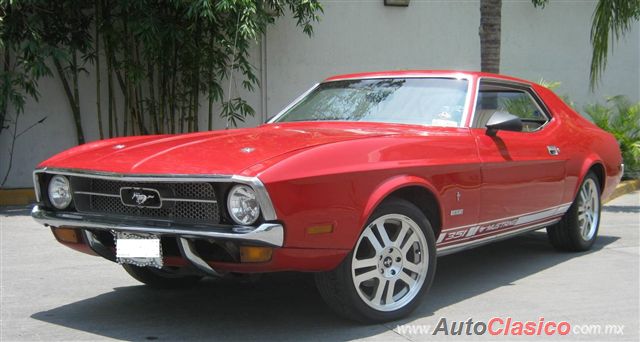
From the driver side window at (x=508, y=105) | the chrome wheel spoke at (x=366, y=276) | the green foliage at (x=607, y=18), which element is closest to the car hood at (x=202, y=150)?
the chrome wheel spoke at (x=366, y=276)

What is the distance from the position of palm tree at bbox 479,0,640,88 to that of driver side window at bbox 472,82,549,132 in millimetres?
3329

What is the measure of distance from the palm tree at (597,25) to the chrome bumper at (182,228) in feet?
21.7

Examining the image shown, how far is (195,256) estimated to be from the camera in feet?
12.6

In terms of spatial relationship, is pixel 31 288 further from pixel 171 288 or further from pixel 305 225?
pixel 305 225

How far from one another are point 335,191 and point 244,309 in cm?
119

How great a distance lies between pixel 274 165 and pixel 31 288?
252 centimetres

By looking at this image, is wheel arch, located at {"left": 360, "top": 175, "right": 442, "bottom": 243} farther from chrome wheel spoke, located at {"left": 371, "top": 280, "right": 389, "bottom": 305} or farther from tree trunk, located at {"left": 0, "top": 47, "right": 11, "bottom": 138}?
tree trunk, located at {"left": 0, "top": 47, "right": 11, "bottom": 138}

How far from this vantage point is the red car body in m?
3.81

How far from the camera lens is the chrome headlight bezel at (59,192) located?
438cm

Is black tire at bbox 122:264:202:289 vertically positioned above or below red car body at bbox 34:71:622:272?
below

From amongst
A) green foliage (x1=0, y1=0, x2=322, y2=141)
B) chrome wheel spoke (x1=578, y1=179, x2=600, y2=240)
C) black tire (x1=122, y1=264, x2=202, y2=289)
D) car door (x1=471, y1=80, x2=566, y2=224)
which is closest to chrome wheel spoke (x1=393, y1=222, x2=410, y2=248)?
car door (x1=471, y1=80, x2=566, y2=224)

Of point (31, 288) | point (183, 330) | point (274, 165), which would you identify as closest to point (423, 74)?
point (274, 165)

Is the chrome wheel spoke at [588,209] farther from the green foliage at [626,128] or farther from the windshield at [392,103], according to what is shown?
the green foliage at [626,128]

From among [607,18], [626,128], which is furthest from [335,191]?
[626,128]
